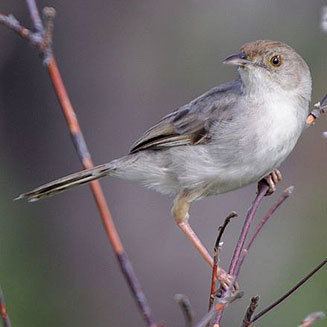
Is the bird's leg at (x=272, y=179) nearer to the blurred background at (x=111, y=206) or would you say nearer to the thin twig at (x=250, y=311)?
the thin twig at (x=250, y=311)

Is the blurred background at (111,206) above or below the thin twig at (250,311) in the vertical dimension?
above

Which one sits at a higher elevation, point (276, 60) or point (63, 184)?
point (276, 60)

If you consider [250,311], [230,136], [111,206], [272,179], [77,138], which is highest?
[111,206]

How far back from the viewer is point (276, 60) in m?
5.20

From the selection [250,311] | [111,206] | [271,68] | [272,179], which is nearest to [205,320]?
[250,311]

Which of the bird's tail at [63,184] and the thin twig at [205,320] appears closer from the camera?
the thin twig at [205,320]

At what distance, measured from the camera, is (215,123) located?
5359 mm

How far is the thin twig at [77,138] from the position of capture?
290cm

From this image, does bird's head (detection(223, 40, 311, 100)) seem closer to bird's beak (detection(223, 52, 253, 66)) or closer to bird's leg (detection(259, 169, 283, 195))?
bird's beak (detection(223, 52, 253, 66))

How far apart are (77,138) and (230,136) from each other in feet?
7.23

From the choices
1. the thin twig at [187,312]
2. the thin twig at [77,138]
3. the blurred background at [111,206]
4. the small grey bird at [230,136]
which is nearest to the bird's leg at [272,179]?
the small grey bird at [230,136]

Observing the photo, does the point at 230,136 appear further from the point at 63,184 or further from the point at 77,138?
the point at 77,138

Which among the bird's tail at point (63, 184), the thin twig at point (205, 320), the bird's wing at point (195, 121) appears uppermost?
the bird's wing at point (195, 121)

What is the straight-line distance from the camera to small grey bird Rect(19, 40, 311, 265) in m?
5.11
